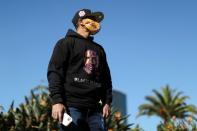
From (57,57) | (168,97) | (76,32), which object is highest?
(168,97)

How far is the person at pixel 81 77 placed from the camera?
3.95 meters

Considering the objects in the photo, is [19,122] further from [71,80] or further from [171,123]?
[71,80]

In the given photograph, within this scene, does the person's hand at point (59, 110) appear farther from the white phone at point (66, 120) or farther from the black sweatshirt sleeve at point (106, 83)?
the black sweatshirt sleeve at point (106, 83)

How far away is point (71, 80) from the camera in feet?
13.4

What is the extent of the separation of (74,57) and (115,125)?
710 centimetres

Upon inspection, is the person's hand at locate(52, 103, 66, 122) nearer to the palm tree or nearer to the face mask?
the face mask

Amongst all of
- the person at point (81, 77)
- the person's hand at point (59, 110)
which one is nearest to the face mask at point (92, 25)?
the person at point (81, 77)

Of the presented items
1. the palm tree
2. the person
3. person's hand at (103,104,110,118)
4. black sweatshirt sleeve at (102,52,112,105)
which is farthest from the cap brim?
the palm tree

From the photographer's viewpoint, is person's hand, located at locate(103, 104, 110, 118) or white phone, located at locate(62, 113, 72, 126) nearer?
white phone, located at locate(62, 113, 72, 126)

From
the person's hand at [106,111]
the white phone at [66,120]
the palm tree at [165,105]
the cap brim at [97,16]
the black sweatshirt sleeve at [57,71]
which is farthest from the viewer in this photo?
the palm tree at [165,105]

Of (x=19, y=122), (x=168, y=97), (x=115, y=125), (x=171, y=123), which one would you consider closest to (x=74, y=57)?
(x=19, y=122)

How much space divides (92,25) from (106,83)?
0.53 metres

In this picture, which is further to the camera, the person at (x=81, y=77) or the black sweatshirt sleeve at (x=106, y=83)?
the black sweatshirt sleeve at (x=106, y=83)

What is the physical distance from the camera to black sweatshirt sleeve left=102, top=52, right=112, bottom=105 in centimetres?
433
